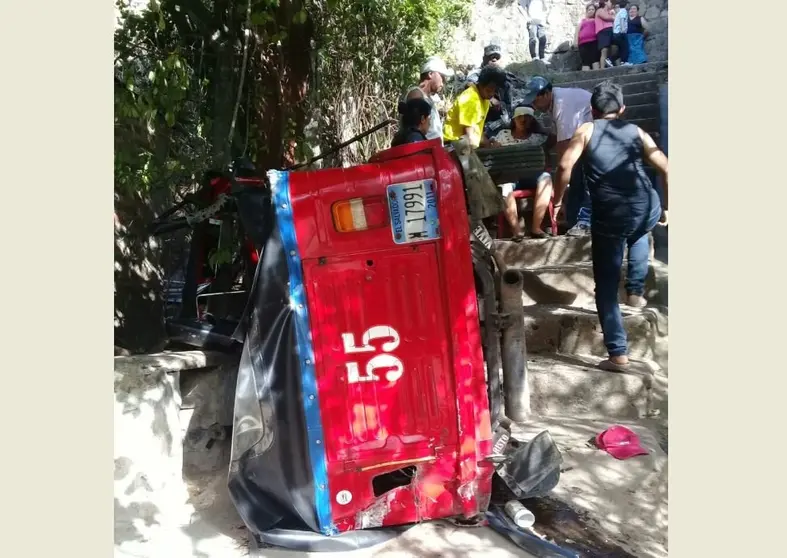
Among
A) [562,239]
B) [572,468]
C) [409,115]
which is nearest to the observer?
[572,468]

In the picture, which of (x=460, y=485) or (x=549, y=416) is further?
(x=549, y=416)

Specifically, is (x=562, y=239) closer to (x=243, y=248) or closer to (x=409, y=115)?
(x=409, y=115)

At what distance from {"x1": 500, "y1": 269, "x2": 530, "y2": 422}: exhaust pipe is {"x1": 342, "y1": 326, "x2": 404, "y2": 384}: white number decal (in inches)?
19.3

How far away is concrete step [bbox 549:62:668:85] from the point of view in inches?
337

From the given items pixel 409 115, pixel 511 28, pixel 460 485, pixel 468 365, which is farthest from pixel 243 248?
pixel 511 28

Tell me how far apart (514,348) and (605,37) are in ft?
25.6

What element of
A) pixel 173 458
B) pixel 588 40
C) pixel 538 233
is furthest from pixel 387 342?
pixel 588 40

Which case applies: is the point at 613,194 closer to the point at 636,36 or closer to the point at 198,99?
the point at 198,99

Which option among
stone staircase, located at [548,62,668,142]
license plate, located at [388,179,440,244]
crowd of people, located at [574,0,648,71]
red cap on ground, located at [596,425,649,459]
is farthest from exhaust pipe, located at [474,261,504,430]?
crowd of people, located at [574,0,648,71]

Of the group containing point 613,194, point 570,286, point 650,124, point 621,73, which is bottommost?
point 570,286

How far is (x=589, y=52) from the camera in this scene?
946 centimetres

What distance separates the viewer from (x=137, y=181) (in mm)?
4215

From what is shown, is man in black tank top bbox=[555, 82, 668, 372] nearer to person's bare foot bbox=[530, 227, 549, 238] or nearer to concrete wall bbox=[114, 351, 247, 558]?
person's bare foot bbox=[530, 227, 549, 238]
